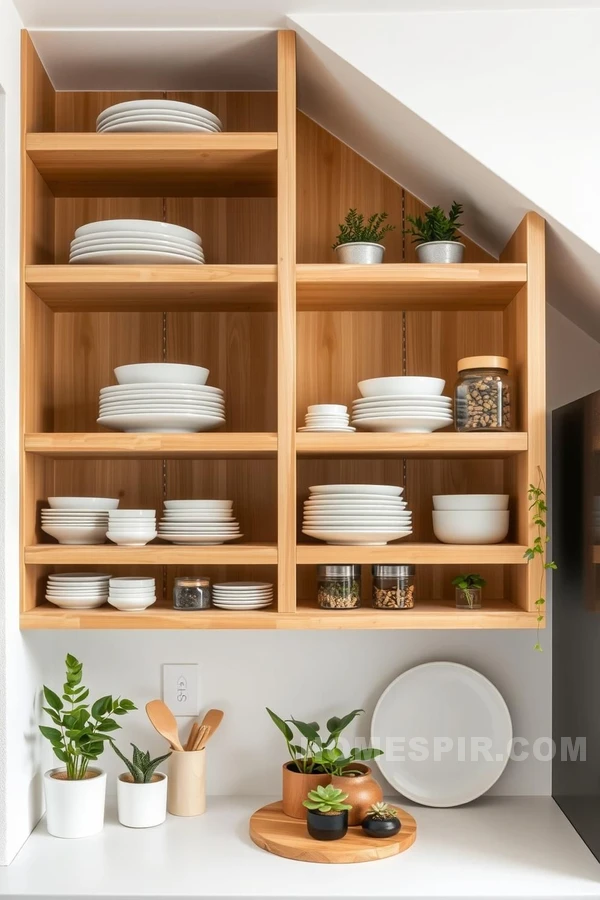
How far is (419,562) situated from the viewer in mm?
1690

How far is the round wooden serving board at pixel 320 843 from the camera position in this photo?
5.35 feet

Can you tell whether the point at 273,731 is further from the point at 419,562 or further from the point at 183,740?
the point at 419,562

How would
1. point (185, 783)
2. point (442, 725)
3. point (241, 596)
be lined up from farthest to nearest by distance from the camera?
point (442, 725), point (185, 783), point (241, 596)

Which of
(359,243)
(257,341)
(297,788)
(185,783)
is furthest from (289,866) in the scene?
(359,243)

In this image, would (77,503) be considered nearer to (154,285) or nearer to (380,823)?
(154,285)

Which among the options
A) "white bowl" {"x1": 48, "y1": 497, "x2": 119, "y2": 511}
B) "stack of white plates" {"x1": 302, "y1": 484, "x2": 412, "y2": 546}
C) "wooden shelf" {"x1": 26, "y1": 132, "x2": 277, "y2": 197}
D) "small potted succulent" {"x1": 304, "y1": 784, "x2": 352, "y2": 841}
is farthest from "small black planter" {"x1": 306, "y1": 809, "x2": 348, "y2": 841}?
"wooden shelf" {"x1": 26, "y1": 132, "x2": 277, "y2": 197}

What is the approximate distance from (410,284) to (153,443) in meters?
0.61

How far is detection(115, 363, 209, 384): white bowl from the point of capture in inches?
68.7

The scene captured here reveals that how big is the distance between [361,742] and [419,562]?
0.55m

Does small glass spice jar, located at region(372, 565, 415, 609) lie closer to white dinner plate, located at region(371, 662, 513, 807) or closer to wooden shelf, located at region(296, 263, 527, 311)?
white dinner plate, located at region(371, 662, 513, 807)

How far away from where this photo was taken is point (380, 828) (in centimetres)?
168

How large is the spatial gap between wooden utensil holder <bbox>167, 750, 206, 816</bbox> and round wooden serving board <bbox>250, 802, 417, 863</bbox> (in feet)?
0.47

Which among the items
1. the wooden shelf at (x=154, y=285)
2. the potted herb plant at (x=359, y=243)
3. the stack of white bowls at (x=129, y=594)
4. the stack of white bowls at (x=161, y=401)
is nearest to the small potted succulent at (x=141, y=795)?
the stack of white bowls at (x=129, y=594)

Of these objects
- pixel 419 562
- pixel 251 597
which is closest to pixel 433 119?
pixel 419 562
